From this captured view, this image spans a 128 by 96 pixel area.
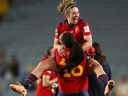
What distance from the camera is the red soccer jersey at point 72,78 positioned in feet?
27.9

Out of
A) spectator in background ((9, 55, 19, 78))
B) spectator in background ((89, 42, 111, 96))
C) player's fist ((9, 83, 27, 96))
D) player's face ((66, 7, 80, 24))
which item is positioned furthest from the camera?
spectator in background ((9, 55, 19, 78))

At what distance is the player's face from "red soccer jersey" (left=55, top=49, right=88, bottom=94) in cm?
57

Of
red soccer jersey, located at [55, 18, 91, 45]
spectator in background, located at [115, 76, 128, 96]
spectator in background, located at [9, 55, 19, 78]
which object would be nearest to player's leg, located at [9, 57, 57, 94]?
red soccer jersey, located at [55, 18, 91, 45]

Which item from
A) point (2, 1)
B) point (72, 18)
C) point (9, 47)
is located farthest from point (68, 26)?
point (2, 1)

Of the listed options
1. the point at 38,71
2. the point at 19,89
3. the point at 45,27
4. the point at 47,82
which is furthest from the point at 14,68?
the point at 19,89

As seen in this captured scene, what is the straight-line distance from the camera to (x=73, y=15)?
8.89 meters

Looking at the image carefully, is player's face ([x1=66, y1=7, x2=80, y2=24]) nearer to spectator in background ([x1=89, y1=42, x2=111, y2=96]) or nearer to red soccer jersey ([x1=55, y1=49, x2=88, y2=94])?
red soccer jersey ([x1=55, y1=49, x2=88, y2=94])

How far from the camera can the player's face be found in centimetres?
886

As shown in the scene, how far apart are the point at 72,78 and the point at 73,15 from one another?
2.85ft

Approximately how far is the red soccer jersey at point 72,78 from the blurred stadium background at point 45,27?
32.2 feet

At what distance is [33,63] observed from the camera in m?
19.3

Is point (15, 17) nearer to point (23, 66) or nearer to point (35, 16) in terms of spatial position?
point (35, 16)

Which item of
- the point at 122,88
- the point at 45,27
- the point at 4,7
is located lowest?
the point at 122,88

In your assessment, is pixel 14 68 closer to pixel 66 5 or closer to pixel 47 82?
pixel 47 82
